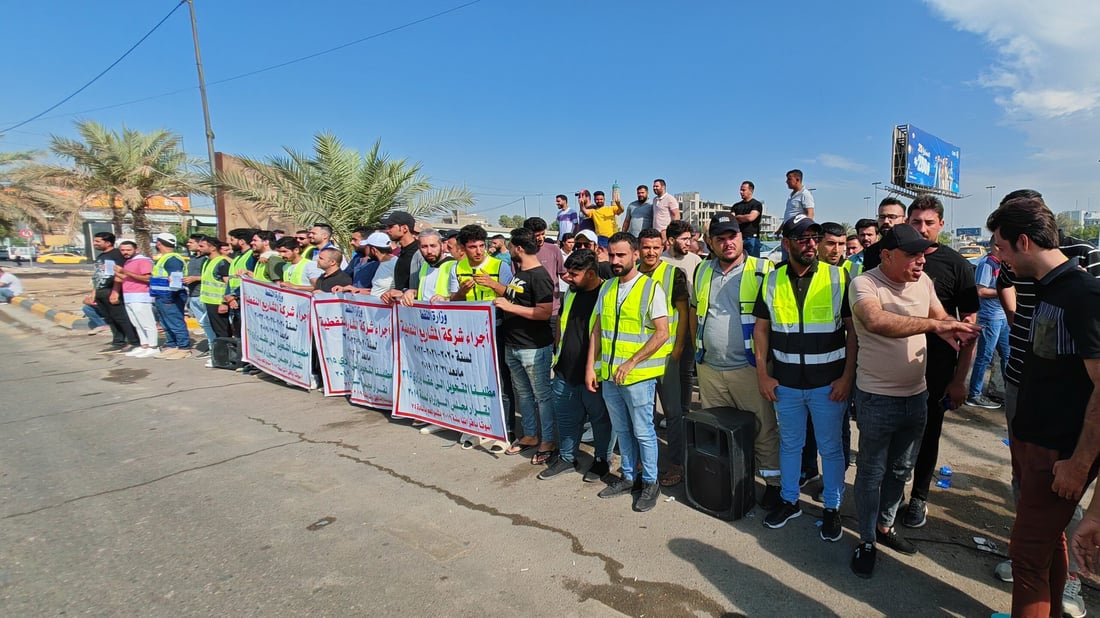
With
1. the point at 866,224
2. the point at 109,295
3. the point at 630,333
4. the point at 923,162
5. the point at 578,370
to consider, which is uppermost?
the point at 923,162

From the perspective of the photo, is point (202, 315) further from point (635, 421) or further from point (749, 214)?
point (749, 214)

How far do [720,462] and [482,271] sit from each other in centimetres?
253

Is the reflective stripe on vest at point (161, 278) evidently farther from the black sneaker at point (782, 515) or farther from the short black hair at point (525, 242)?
the black sneaker at point (782, 515)

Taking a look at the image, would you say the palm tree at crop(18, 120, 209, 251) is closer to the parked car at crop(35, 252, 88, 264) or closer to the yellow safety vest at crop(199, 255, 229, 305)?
the yellow safety vest at crop(199, 255, 229, 305)

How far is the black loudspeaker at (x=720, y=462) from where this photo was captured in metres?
3.44

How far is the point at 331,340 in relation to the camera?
6.35 m

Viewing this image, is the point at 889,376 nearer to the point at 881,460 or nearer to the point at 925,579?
the point at 881,460

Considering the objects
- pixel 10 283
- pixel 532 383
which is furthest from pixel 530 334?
pixel 10 283

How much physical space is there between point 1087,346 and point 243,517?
444 cm

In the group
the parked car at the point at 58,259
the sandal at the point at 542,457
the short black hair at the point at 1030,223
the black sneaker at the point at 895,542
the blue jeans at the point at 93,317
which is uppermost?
the parked car at the point at 58,259

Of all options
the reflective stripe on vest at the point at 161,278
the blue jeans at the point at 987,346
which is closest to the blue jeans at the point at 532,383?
the blue jeans at the point at 987,346

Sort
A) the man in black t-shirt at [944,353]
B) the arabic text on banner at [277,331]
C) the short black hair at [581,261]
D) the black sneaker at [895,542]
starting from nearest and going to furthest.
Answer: the black sneaker at [895,542], the man in black t-shirt at [944,353], the short black hair at [581,261], the arabic text on banner at [277,331]

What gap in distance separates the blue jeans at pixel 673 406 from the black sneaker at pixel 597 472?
1.64ft

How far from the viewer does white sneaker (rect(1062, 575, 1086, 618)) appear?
8.36 ft
